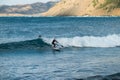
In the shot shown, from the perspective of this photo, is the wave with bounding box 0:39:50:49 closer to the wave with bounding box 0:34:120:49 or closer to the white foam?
the wave with bounding box 0:34:120:49

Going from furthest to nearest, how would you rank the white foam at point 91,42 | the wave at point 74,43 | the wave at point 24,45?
the white foam at point 91,42 < the wave at point 74,43 < the wave at point 24,45

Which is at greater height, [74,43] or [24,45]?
[24,45]

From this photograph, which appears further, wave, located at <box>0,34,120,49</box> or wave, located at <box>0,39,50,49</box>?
wave, located at <box>0,34,120,49</box>

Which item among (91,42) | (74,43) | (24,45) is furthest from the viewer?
(91,42)

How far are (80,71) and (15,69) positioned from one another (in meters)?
4.30

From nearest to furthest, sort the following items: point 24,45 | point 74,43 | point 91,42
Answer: point 24,45 < point 74,43 < point 91,42

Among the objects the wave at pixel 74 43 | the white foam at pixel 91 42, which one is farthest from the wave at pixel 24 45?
the white foam at pixel 91 42

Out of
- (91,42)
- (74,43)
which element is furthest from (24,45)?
(91,42)

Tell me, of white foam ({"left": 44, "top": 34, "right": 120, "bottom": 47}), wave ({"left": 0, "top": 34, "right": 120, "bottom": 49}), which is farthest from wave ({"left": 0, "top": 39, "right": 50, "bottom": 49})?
white foam ({"left": 44, "top": 34, "right": 120, "bottom": 47})

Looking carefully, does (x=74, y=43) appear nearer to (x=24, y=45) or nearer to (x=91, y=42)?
(x=91, y=42)

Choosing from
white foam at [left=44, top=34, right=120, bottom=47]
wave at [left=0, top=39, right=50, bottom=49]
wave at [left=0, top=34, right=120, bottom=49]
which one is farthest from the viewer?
white foam at [left=44, top=34, right=120, bottom=47]

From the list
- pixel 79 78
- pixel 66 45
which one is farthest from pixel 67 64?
pixel 66 45

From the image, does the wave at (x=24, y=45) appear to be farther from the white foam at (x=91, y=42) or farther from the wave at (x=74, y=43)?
the white foam at (x=91, y=42)

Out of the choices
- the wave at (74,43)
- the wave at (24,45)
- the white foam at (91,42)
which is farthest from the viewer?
the white foam at (91,42)
